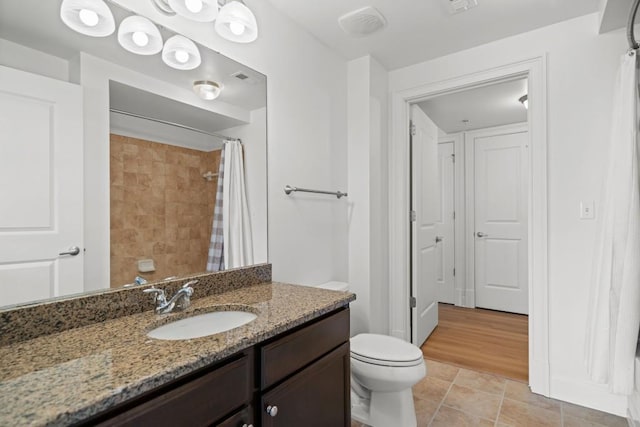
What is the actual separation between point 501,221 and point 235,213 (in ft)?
11.0

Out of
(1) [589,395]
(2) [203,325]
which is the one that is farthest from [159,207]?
(1) [589,395]

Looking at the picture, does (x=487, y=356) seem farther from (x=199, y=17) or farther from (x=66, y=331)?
(x=199, y=17)

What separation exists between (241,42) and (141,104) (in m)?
0.56

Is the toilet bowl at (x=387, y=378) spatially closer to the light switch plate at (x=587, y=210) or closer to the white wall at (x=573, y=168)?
the white wall at (x=573, y=168)

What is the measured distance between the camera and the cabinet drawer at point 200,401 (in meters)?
0.67

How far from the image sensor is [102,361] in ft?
2.45

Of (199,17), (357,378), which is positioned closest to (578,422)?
(357,378)

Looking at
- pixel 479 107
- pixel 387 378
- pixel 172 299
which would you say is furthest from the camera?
pixel 479 107

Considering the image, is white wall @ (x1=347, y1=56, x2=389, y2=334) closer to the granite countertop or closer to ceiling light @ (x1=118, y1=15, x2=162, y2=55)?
the granite countertop

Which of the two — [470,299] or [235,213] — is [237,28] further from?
[470,299]

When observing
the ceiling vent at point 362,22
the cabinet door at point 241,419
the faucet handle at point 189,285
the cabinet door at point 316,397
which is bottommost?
the cabinet door at point 316,397

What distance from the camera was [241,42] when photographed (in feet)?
5.04

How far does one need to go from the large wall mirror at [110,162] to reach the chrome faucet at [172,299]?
0.34 feet

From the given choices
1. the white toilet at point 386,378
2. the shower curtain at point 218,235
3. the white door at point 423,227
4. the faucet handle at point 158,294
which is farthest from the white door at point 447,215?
the faucet handle at point 158,294
